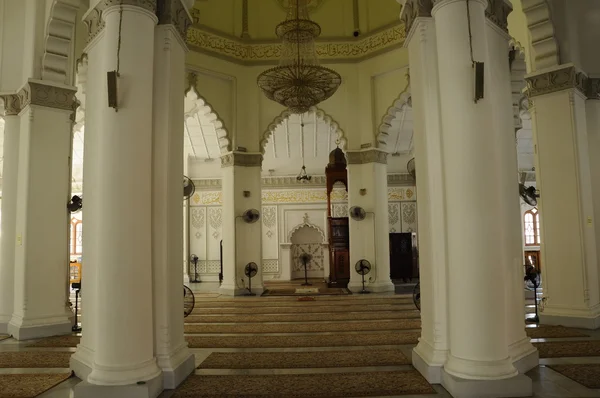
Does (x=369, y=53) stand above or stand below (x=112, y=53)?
above

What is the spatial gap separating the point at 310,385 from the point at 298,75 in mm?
4944

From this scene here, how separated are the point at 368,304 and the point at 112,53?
5.53m

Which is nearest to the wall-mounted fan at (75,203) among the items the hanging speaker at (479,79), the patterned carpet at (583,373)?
the hanging speaker at (479,79)

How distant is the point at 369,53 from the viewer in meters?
9.31

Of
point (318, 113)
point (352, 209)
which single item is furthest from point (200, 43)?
point (352, 209)

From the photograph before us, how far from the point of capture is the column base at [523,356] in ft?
11.0

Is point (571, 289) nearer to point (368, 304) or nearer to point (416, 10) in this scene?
point (368, 304)

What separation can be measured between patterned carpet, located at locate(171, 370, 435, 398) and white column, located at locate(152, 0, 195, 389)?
0.23 metres

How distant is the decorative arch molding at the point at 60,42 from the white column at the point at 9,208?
1.91ft

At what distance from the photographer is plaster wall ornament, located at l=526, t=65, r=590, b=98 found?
212 inches

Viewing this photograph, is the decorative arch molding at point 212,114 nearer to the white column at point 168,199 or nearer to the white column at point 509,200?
the white column at point 168,199

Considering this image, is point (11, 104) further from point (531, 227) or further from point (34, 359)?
point (531, 227)

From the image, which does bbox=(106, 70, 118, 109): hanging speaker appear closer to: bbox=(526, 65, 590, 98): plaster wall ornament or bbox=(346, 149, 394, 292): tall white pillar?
bbox=(526, 65, 590, 98): plaster wall ornament

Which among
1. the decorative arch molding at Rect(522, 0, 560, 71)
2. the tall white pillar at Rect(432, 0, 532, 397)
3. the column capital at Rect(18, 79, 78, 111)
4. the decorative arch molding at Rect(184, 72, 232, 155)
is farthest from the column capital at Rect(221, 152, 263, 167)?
the tall white pillar at Rect(432, 0, 532, 397)
